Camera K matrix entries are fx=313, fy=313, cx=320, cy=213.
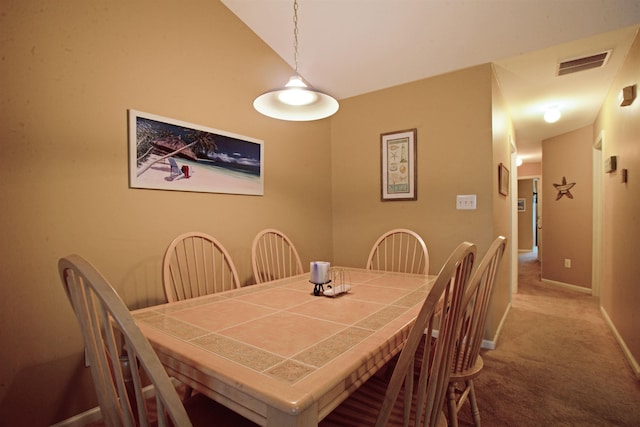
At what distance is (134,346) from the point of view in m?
0.56

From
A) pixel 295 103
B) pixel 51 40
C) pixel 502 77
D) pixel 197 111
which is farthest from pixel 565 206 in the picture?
pixel 51 40

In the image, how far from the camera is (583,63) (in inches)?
94.4

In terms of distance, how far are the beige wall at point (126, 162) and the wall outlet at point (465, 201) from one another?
0.13ft

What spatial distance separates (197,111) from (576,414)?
2.85m

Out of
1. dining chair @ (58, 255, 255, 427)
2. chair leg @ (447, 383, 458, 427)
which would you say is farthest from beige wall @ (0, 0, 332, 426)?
chair leg @ (447, 383, 458, 427)

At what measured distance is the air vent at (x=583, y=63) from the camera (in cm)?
231

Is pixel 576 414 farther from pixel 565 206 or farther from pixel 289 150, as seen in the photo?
pixel 565 206

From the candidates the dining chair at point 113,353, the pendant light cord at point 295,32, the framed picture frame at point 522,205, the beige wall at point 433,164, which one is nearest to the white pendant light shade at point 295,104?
the pendant light cord at point 295,32

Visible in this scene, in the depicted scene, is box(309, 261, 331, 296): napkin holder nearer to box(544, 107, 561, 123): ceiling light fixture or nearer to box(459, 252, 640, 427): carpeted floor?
box(459, 252, 640, 427): carpeted floor

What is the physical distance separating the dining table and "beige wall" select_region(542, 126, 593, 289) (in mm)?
4059

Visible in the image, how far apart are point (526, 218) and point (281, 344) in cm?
919

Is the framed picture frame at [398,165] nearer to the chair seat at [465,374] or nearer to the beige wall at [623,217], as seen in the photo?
the beige wall at [623,217]

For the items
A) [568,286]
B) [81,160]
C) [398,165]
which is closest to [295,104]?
[81,160]

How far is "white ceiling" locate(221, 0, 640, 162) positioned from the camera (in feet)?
6.56
